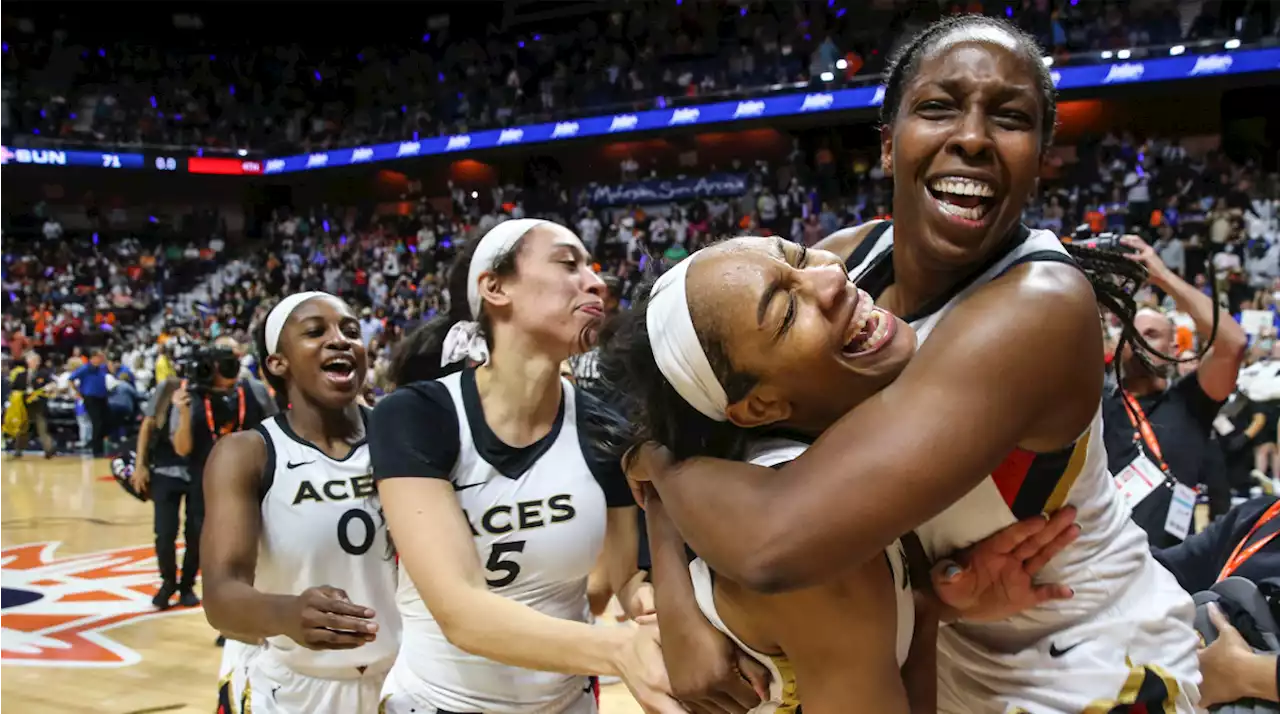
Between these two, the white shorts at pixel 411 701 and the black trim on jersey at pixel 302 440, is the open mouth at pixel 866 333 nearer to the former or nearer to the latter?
the white shorts at pixel 411 701

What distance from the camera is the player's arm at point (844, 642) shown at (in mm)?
1369

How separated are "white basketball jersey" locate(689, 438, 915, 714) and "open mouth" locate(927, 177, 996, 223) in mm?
421

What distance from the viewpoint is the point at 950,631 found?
175cm

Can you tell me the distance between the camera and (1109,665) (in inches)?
62.8

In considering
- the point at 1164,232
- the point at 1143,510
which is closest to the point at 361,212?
the point at 1164,232

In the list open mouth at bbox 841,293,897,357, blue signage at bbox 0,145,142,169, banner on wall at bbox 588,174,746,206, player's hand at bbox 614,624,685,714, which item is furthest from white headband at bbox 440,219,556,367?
blue signage at bbox 0,145,142,169

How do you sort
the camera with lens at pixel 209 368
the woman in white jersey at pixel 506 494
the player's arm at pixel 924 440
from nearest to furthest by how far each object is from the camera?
the player's arm at pixel 924 440
the woman in white jersey at pixel 506 494
the camera with lens at pixel 209 368

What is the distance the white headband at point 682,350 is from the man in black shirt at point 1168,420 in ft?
7.01

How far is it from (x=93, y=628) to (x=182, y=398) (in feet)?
4.81

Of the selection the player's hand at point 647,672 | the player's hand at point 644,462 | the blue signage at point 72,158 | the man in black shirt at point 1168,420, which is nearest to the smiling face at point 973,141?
the player's hand at point 644,462

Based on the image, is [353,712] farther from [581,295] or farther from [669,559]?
[669,559]

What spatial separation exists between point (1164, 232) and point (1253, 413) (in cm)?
737

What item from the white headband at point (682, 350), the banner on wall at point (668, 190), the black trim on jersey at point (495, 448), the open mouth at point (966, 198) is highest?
the banner on wall at point (668, 190)

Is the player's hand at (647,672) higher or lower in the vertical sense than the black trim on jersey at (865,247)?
lower
